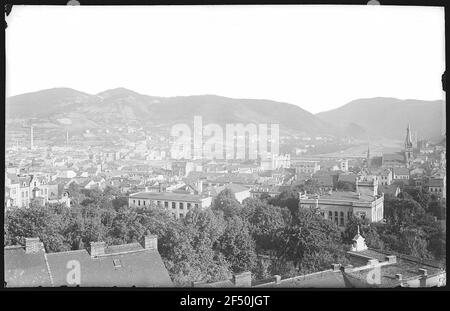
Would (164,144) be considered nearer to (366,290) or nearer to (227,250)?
(227,250)

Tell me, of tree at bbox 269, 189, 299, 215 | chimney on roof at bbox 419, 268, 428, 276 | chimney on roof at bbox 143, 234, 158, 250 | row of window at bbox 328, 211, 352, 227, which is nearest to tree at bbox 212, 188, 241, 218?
tree at bbox 269, 189, 299, 215

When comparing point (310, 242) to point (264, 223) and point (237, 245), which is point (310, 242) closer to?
point (264, 223)

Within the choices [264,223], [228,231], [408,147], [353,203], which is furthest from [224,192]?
[408,147]

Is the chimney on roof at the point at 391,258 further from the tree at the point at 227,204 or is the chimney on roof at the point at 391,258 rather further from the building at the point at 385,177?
the tree at the point at 227,204

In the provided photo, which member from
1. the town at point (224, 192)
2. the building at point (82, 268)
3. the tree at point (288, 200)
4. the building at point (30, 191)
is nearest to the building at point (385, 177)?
the town at point (224, 192)

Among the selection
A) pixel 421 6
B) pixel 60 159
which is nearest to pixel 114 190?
pixel 60 159
